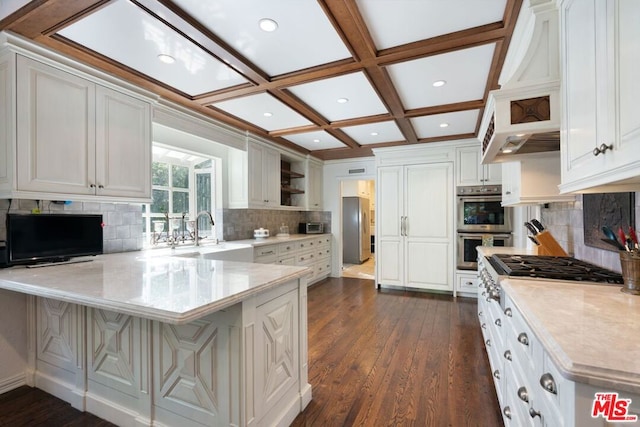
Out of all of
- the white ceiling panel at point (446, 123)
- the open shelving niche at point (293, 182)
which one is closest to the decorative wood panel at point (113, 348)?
the white ceiling panel at point (446, 123)

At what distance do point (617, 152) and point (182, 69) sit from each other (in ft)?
8.77

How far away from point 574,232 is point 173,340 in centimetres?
285

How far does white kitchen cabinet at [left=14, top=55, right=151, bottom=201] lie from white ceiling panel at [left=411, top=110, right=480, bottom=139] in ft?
9.92

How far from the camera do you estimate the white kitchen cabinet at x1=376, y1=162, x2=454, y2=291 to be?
14.9 ft

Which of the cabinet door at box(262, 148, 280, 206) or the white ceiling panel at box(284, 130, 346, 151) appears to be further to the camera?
the cabinet door at box(262, 148, 280, 206)

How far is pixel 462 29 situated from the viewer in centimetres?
185

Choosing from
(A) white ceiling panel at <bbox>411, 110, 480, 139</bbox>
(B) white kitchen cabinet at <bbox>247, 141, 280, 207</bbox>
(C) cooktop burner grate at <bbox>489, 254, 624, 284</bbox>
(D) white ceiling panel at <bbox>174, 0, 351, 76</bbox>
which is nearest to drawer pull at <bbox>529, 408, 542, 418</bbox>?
(C) cooktop burner grate at <bbox>489, 254, 624, 284</bbox>

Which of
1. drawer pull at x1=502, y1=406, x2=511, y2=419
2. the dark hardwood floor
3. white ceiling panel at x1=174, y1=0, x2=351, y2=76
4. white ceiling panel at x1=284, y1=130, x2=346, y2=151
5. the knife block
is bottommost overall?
the dark hardwood floor

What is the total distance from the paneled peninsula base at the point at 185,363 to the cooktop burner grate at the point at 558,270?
1.31 metres

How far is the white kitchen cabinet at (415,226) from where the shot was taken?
179 inches

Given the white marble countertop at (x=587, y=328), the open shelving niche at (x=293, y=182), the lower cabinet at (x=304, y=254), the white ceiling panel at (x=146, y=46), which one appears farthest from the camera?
the open shelving niche at (x=293, y=182)

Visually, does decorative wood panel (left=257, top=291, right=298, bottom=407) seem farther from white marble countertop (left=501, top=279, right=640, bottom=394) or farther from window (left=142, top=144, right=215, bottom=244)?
window (left=142, top=144, right=215, bottom=244)

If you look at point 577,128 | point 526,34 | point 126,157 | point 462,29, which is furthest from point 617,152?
point 126,157

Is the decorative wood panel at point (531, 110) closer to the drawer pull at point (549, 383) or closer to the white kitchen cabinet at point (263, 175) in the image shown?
the drawer pull at point (549, 383)
